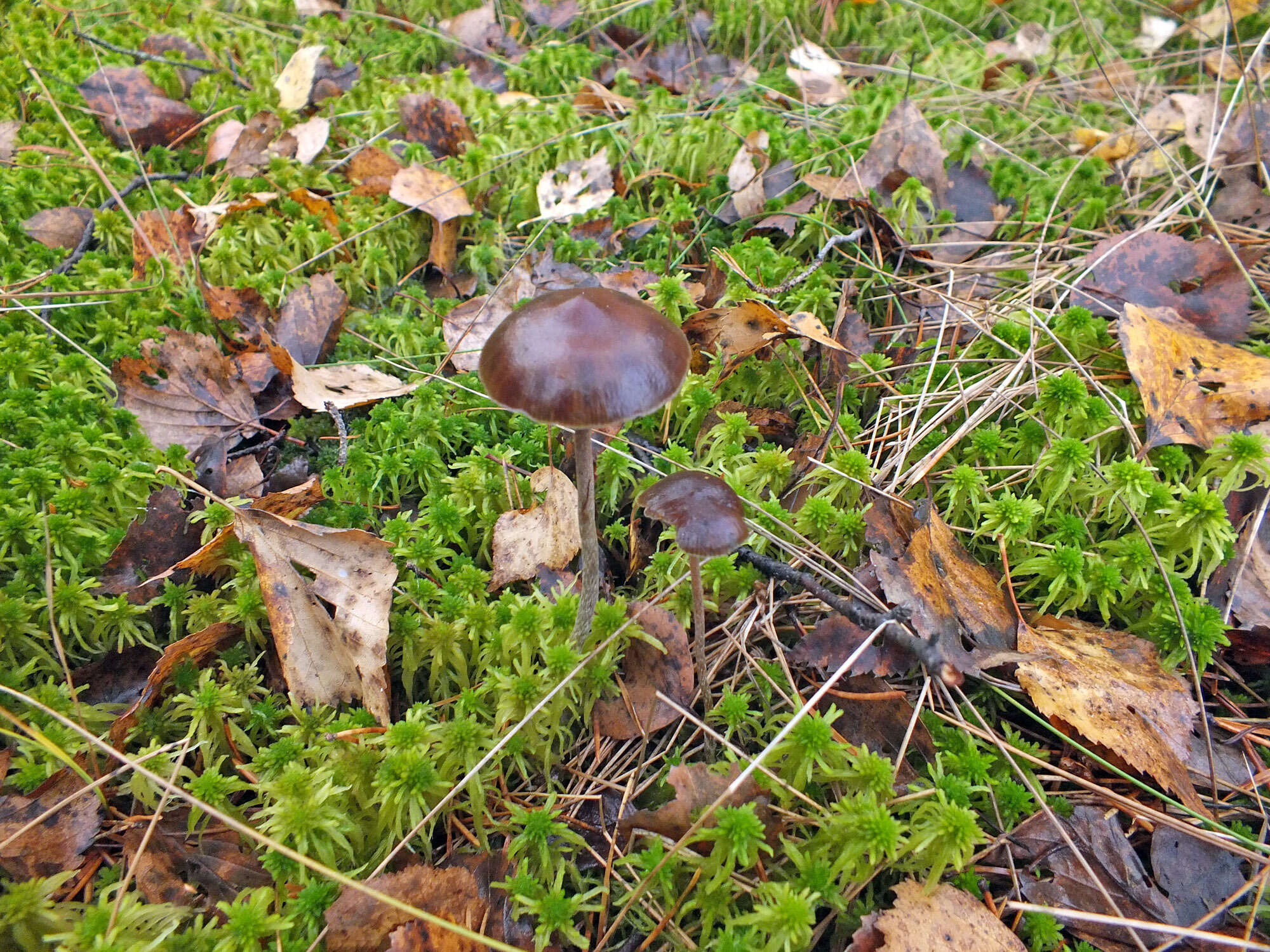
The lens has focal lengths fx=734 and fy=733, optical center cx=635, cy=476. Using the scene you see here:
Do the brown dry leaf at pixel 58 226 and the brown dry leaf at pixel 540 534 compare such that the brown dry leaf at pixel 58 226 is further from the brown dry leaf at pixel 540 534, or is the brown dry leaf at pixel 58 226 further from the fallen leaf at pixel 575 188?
the brown dry leaf at pixel 540 534

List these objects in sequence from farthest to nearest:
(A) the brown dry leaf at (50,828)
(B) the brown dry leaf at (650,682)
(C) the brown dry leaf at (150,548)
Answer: (C) the brown dry leaf at (150,548), (B) the brown dry leaf at (650,682), (A) the brown dry leaf at (50,828)

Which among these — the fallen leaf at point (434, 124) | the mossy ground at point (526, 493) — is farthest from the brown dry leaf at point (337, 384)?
the fallen leaf at point (434, 124)

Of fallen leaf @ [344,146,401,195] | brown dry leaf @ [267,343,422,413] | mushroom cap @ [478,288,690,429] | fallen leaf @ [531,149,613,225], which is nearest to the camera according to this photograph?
mushroom cap @ [478,288,690,429]

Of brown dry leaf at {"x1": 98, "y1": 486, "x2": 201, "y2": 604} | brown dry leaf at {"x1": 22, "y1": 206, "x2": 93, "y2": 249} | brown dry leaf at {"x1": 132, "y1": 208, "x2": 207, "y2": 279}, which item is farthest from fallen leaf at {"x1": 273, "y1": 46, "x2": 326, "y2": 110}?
brown dry leaf at {"x1": 98, "y1": 486, "x2": 201, "y2": 604}

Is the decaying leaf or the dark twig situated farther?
the decaying leaf

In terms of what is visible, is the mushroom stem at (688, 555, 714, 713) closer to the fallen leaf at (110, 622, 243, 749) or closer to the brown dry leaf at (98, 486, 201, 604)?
the fallen leaf at (110, 622, 243, 749)

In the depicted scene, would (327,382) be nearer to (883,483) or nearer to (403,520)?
(403,520)

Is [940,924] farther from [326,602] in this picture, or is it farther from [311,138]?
[311,138]
